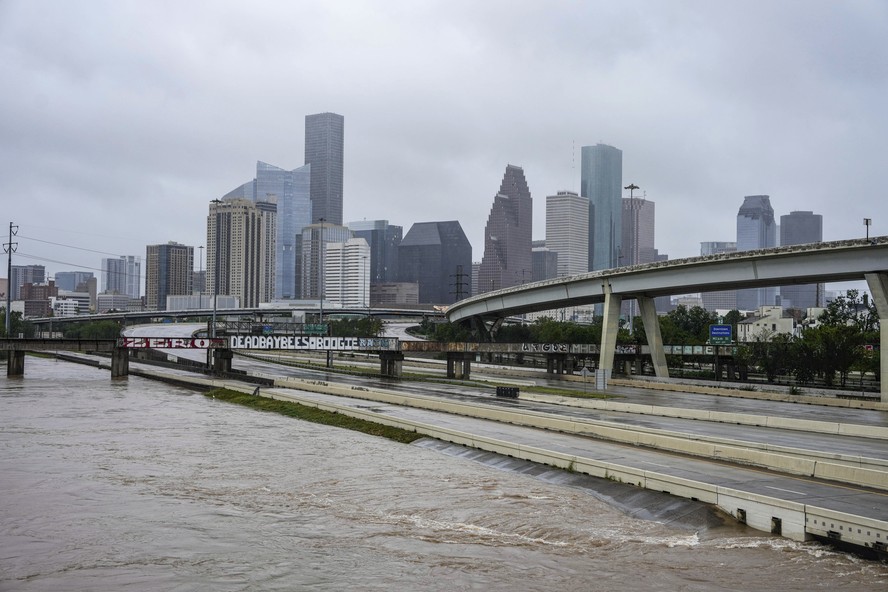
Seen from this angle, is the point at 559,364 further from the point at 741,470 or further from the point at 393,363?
the point at 741,470

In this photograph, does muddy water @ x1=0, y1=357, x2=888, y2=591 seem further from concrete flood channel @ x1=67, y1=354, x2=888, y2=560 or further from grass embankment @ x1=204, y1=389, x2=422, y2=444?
grass embankment @ x1=204, y1=389, x2=422, y2=444

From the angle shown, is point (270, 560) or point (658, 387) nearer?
point (270, 560)

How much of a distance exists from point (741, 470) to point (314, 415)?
37.7 metres

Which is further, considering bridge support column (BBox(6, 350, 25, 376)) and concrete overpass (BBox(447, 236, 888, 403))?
bridge support column (BBox(6, 350, 25, 376))

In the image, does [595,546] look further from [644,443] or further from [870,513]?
[644,443]

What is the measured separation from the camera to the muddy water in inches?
1013

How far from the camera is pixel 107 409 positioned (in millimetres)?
72625

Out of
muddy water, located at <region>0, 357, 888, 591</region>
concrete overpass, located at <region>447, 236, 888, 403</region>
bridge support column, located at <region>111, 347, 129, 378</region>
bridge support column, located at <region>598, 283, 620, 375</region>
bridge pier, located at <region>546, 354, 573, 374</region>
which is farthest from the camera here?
bridge pier, located at <region>546, 354, 573, 374</region>

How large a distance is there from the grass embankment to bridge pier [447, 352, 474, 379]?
36772 mm

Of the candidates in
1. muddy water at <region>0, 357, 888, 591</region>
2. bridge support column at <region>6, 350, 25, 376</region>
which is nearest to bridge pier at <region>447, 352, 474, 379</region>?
bridge support column at <region>6, 350, 25, 376</region>

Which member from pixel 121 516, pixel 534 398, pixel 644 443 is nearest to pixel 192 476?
pixel 121 516

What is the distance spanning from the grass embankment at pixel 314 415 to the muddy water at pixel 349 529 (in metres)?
5.44

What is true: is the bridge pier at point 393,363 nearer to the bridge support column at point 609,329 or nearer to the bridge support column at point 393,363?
the bridge support column at point 393,363

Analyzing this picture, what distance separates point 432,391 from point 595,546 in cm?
6198
